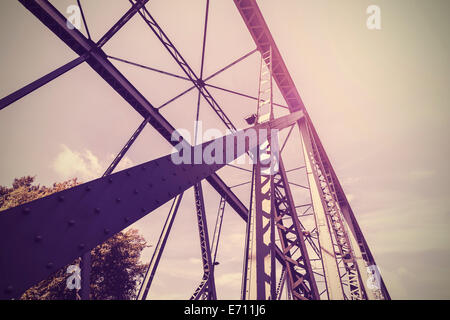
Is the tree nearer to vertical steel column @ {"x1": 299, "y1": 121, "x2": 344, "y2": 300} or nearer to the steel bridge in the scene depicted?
the steel bridge

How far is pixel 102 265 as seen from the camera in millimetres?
13555

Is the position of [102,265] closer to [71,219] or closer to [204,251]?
[204,251]

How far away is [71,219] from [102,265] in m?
15.6

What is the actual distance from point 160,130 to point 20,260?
6.09 metres

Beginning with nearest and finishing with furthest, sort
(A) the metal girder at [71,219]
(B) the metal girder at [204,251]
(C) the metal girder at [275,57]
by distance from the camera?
(A) the metal girder at [71,219], (B) the metal girder at [204,251], (C) the metal girder at [275,57]

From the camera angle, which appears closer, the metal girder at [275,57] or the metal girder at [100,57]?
the metal girder at [100,57]

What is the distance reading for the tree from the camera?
1152 cm

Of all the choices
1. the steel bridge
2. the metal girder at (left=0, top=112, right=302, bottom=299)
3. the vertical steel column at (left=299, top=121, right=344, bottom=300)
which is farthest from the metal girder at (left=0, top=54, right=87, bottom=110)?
the vertical steel column at (left=299, top=121, right=344, bottom=300)

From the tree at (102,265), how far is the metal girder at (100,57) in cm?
1080

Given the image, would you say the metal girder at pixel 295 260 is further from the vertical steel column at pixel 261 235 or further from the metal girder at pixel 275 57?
the metal girder at pixel 275 57

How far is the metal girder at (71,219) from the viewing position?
1059mm

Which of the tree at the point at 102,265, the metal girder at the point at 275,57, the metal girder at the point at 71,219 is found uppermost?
the metal girder at the point at 275,57

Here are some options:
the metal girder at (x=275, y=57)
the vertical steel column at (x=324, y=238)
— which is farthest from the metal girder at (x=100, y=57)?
the vertical steel column at (x=324, y=238)

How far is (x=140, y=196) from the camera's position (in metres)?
1.74
